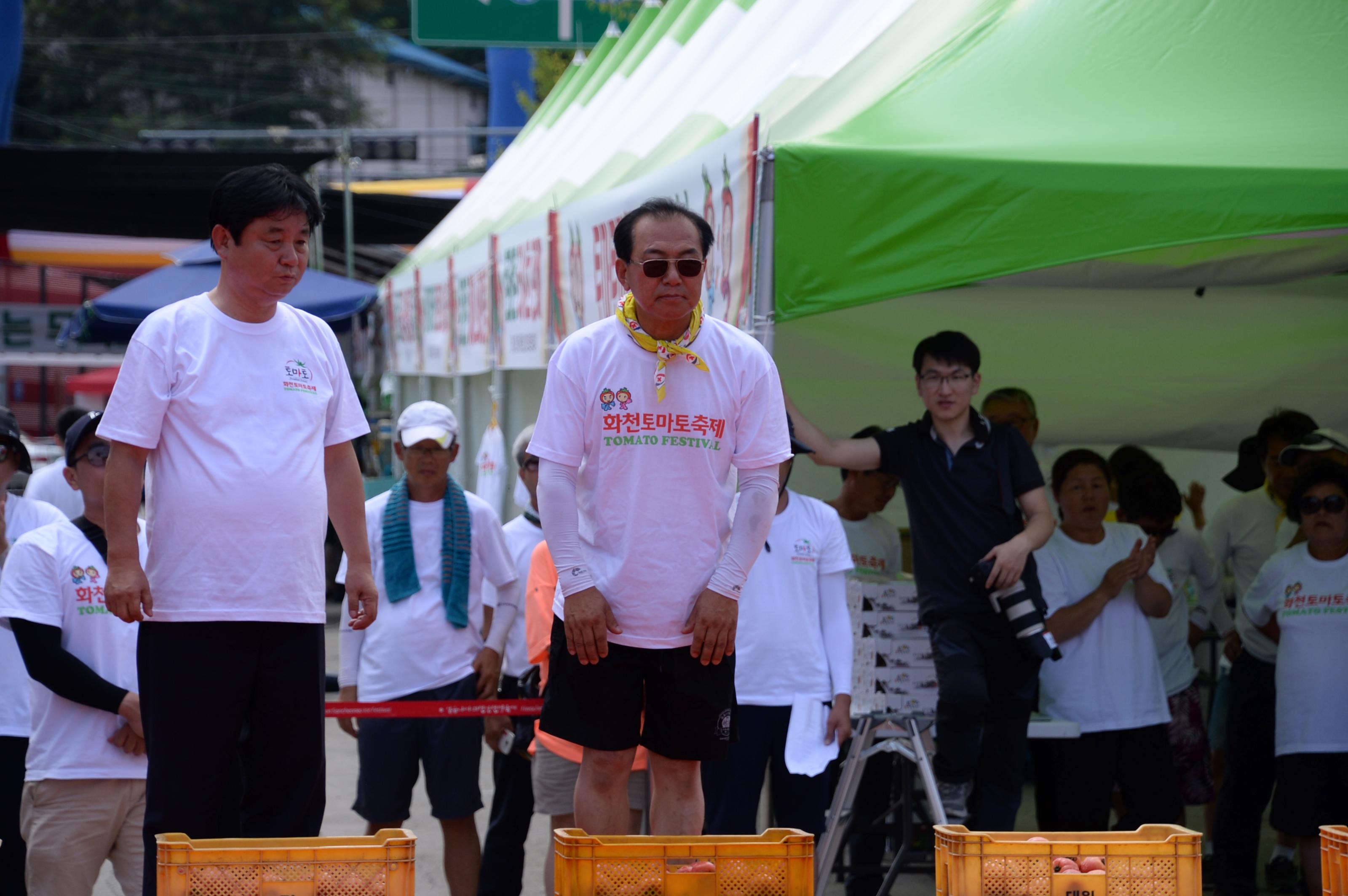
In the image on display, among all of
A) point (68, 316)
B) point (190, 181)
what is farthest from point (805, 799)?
point (68, 316)

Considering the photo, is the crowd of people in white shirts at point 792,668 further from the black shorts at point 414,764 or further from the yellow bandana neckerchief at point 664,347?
the yellow bandana neckerchief at point 664,347

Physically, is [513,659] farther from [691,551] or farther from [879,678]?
[691,551]

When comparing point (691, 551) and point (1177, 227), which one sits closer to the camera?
point (691, 551)

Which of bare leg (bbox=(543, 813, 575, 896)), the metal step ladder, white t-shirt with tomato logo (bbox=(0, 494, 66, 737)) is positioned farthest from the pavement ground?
white t-shirt with tomato logo (bbox=(0, 494, 66, 737))

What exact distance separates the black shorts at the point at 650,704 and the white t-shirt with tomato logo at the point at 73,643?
1.40 m

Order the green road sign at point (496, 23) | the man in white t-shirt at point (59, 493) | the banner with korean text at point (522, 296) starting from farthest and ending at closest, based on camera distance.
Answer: the green road sign at point (496, 23)
the banner with korean text at point (522, 296)
the man in white t-shirt at point (59, 493)

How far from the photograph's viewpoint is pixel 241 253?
9.66ft

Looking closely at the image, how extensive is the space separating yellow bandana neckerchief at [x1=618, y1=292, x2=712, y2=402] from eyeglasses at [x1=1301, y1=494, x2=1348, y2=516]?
2.83 meters

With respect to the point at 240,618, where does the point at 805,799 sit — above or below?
below

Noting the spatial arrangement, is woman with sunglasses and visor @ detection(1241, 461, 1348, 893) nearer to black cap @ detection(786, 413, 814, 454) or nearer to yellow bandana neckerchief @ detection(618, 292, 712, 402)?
black cap @ detection(786, 413, 814, 454)

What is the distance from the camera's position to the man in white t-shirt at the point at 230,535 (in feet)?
9.41

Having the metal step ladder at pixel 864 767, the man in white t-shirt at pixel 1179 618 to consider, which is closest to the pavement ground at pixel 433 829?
the metal step ladder at pixel 864 767

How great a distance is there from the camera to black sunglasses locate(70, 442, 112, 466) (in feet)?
13.3

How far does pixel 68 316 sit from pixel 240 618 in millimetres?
21264
